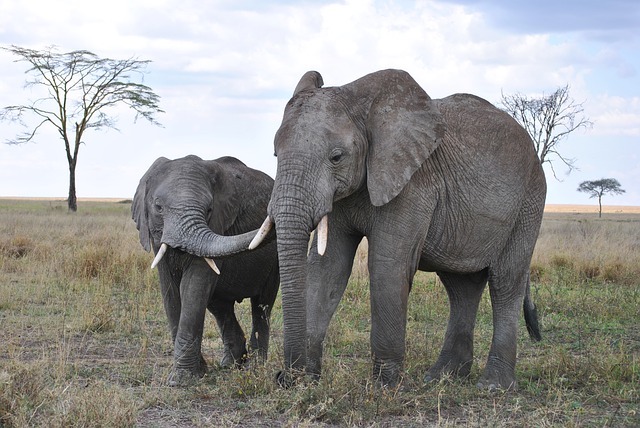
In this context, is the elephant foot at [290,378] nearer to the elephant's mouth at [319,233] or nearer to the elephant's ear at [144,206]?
the elephant's mouth at [319,233]

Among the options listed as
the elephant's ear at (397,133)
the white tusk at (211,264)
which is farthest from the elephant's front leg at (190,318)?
the elephant's ear at (397,133)

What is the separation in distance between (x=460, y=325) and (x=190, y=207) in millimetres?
2531

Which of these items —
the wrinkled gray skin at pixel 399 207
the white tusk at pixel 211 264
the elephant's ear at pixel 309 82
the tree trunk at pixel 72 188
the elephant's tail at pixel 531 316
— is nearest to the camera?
the wrinkled gray skin at pixel 399 207

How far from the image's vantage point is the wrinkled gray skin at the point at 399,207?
→ 19.9 ft

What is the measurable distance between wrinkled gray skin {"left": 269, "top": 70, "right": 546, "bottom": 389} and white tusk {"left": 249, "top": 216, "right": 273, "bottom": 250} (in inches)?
5.0

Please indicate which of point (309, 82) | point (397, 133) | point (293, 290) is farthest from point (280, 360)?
point (309, 82)

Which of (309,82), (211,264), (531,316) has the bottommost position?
(531,316)

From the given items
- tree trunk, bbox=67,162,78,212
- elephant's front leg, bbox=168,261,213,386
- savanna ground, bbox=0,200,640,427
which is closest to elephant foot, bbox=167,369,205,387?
elephant's front leg, bbox=168,261,213,386

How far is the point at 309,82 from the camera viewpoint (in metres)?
6.68

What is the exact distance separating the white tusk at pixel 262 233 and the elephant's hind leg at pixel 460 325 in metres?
2.19

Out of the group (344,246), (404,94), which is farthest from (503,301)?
(404,94)

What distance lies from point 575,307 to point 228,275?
4.97 metres

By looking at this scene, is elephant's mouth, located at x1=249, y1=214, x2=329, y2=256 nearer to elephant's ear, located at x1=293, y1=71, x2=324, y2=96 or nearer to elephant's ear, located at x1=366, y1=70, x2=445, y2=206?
elephant's ear, located at x1=366, y1=70, x2=445, y2=206

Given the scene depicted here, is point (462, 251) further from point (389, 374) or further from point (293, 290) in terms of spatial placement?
point (293, 290)
